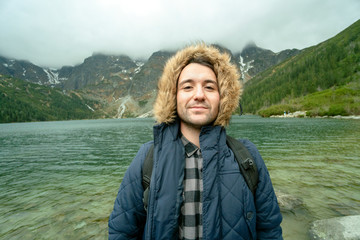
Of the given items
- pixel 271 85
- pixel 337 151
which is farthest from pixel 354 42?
pixel 337 151

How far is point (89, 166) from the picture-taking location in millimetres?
14938

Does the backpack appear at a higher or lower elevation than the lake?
higher

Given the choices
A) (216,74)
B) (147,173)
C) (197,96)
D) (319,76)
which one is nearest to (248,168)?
(197,96)

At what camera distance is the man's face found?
2682 mm

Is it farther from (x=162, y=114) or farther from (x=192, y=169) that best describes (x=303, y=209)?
(x=162, y=114)

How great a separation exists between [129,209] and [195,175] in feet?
3.49

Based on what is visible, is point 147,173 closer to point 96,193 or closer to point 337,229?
point 337,229

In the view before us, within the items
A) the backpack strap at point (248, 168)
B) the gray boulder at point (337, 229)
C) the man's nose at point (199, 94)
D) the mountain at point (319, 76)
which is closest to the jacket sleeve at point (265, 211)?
the backpack strap at point (248, 168)

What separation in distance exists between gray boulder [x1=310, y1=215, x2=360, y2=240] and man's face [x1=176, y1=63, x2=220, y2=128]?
16.5ft

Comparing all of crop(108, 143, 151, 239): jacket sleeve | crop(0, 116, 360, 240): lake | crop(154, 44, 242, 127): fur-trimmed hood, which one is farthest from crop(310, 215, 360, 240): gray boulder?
crop(108, 143, 151, 239): jacket sleeve

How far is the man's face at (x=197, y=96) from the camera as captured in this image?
2682 millimetres

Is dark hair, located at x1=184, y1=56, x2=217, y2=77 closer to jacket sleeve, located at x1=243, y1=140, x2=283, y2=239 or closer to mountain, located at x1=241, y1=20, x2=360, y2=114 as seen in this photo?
jacket sleeve, located at x1=243, y1=140, x2=283, y2=239

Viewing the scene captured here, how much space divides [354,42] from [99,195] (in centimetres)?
20336

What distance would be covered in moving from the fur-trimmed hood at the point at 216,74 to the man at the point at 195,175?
17 mm
